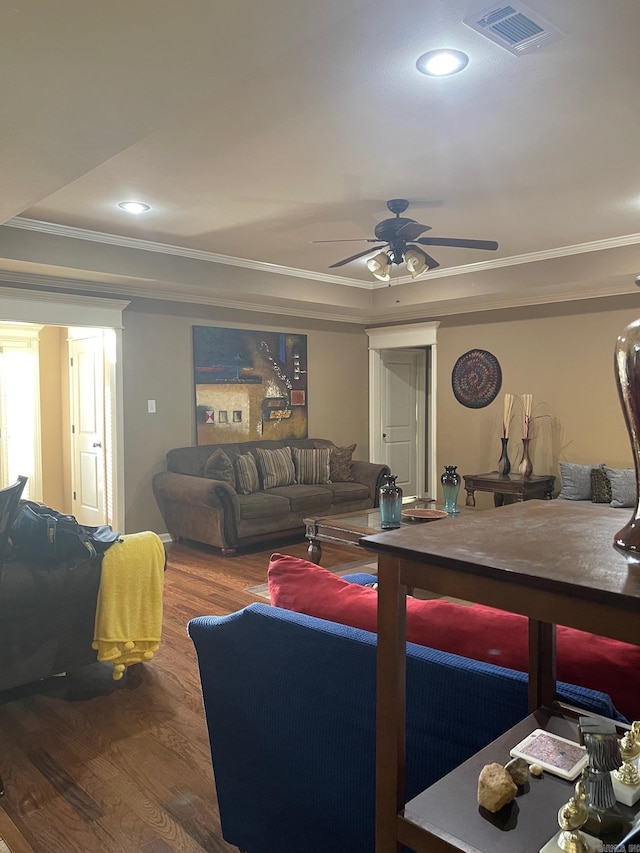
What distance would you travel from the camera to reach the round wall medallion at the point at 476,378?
660cm

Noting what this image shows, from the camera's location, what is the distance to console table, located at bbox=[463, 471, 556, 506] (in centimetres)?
584

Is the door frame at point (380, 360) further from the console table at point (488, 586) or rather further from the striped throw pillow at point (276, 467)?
the console table at point (488, 586)

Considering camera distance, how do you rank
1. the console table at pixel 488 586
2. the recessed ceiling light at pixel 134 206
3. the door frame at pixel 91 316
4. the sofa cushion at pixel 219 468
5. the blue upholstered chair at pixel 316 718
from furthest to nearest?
the sofa cushion at pixel 219 468 → the door frame at pixel 91 316 → the recessed ceiling light at pixel 134 206 → the blue upholstered chair at pixel 316 718 → the console table at pixel 488 586

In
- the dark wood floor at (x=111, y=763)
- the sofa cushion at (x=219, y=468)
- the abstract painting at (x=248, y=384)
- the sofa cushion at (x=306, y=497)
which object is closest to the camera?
the dark wood floor at (x=111, y=763)

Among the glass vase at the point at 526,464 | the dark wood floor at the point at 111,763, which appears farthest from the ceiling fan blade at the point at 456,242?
the dark wood floor at the point at 111,763

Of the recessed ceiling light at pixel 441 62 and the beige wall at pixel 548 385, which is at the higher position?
the recessed ceiling light at pixel 441 62

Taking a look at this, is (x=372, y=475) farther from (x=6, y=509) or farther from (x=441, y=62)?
(x=441, y=62)

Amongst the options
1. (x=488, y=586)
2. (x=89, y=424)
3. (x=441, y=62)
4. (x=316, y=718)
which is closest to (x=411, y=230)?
(x=441, y=62)

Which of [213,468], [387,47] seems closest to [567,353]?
[213,468]

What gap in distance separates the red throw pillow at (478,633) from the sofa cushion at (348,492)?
430 centimetres

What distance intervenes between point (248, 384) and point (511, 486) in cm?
280

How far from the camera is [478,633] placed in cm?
145

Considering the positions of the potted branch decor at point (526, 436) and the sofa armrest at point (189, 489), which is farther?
the potted branch decor at point (526, 436)

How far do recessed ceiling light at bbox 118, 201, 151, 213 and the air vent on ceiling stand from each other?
100 inches
